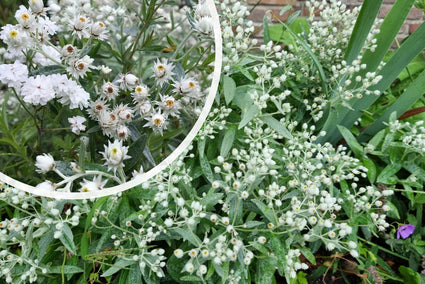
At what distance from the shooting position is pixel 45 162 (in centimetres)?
61

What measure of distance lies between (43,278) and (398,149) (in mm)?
838

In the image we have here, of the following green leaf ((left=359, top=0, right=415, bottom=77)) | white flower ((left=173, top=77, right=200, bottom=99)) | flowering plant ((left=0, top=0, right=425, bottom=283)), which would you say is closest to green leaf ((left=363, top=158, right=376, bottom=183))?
flowering plant ((left=0, top=0, right=425, bottom=283))

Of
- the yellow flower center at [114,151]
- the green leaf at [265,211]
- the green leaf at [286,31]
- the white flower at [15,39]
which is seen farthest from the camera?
the green leaf at [286,31]

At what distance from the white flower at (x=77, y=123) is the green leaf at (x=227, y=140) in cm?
32

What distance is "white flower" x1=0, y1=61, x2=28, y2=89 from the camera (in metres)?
0.54

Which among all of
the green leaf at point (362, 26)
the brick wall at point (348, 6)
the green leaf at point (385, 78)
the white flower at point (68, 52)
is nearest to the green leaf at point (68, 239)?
the white flower at point (68, 52)

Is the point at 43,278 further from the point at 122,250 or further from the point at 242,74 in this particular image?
the point at 242,74

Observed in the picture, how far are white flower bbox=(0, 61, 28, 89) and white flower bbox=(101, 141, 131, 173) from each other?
0.50 feet

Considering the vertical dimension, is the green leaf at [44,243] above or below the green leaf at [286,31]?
below

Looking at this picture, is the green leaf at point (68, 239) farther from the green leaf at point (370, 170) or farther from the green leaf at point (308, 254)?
the green leaf at point (370, 170)

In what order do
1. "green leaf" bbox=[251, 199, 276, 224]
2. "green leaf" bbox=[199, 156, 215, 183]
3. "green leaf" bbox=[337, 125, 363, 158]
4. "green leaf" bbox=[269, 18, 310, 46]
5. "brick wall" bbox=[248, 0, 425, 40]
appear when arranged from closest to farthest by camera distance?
"green leaf" bbox=[251, 199, 276, 224], "green leaf" bbox=[199, 156, 215, 183], "green leaf" bbox=[337, 125, 363, 158], "green leaf" bbox=[269, 18, 310, 46], "brick wall" bbox=[248, 0, 425, 40]

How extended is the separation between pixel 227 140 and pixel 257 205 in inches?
6.6

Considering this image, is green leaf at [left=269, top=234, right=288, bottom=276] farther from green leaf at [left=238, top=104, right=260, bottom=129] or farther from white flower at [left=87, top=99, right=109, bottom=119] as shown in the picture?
white flower at [left=87, top=99, right=109, bottom=119]

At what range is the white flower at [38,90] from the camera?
1.86 feet
